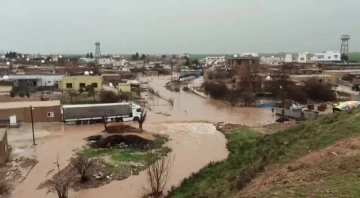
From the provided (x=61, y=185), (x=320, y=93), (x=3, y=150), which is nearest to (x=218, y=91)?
(x=320, y=93)

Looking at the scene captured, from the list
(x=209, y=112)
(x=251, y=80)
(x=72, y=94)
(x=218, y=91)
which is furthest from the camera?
(x=251, y=80)

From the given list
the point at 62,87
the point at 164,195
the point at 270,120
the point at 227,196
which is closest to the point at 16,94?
the point at 62,87

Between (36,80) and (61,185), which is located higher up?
(36,80)

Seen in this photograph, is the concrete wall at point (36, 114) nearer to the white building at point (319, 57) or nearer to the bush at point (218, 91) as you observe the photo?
the bush at point (218, 91)

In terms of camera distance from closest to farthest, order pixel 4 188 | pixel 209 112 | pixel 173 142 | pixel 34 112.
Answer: pixel 4 188 < pixel 173 142 < pixel 34 112 < pixel 209 112

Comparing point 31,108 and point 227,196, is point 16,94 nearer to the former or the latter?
point 31,108

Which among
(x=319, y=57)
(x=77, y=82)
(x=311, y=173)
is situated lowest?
(x=77, y=82)

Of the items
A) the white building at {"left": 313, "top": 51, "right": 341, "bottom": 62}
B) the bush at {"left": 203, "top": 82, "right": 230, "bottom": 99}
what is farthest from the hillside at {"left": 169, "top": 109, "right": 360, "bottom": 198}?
the white building at {"left": 313, "top": 51, "right": 341, "bottom": 62}

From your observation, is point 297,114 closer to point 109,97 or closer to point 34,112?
point 109,97
